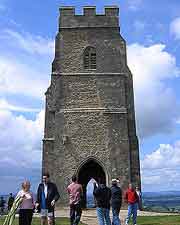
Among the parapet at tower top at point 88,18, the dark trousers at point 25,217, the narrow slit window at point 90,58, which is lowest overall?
the dark trousers at point 25,217

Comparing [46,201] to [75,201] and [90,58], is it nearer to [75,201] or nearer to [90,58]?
[75,201]

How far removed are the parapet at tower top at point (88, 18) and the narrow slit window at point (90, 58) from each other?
186 centimetres

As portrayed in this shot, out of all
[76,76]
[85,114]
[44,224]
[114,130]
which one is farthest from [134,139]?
[44,224]

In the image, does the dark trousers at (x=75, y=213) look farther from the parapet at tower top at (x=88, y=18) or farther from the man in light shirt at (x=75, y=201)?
the parapet at tower top at (x=88, y=18)

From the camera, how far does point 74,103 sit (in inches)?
1164

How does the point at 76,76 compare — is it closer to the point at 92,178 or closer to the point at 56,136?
the point at 56,136

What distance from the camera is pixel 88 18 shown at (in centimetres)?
3133

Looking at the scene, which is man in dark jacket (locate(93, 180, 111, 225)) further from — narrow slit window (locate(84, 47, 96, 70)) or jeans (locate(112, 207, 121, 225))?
narrow slit window (locate(84, 47, 96, 70))

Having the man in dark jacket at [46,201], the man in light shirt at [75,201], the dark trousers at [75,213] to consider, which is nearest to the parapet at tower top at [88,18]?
the man in light shirt at [75,201]

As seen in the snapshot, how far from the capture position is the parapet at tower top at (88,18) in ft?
102

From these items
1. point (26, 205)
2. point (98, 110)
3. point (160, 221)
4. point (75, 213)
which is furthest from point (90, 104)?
point (26, 205)

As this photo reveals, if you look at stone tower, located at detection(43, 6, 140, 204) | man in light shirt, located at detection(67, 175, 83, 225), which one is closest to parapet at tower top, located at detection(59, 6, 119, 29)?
stone tower, located at detection(43, 6, 140, 204)

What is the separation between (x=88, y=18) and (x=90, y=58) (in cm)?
304

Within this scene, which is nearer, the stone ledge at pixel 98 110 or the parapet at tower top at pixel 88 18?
the stone ledge at pixel 98 110
